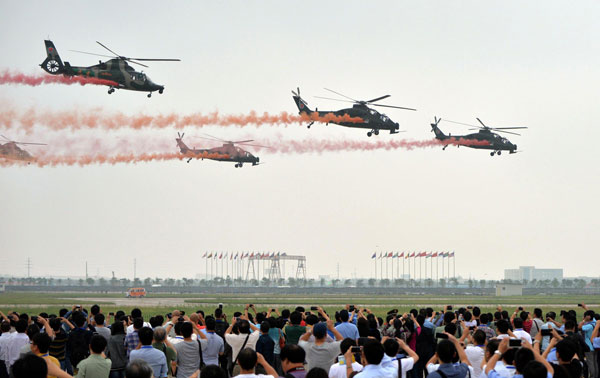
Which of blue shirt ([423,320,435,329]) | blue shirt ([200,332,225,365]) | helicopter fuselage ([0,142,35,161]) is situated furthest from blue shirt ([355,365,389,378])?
helicopter fuselage ([0,142,35,161])

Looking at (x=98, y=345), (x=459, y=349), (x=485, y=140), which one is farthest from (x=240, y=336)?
(x=485, y=140)

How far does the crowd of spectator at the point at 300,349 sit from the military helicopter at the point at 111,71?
39760 millimetres

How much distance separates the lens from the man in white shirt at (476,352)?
14359mm

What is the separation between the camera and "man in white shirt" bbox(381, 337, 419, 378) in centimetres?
1121

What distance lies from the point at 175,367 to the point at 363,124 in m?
Result: 51.5

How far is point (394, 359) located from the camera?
38.1 ft

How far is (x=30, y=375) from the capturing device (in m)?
8.00

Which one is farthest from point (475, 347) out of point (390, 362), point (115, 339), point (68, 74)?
point (68, 74)

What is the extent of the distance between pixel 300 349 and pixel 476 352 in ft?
15.4

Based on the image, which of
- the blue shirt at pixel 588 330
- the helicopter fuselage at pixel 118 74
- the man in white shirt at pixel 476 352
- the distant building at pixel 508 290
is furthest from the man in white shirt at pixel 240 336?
the distant building at pixel 508 290

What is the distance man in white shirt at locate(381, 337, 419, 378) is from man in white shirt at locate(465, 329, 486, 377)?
2.93 metres

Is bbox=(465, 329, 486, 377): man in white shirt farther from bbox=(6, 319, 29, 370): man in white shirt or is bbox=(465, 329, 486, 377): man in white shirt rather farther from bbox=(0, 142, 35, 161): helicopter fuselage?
bbox=(0, 142, 35, 161): helicopter fuselage

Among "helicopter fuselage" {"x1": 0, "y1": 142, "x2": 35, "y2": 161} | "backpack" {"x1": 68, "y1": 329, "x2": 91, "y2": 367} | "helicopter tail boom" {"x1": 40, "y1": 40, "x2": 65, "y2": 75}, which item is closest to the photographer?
"backpack" {"x1": 68, "y1": 329, "x2": 91, "y2": 367}

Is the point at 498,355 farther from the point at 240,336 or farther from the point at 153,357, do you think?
the point at 240,336
